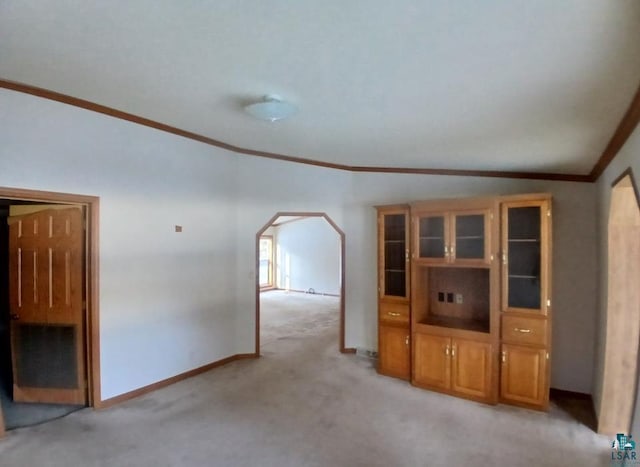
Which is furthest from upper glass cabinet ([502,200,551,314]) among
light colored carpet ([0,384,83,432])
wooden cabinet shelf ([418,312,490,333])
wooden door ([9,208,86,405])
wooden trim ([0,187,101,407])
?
light colored carpet ([0,384,83,432])

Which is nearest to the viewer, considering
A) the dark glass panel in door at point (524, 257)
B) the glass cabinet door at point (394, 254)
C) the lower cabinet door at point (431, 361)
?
the dark glass panel in door at point (524, 257)

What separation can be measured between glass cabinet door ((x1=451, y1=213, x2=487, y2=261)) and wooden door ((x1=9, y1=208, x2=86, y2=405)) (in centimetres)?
373

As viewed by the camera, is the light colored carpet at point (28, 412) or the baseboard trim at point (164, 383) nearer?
the light colored carpet at point (28, 412)

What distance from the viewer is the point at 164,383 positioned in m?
3.95

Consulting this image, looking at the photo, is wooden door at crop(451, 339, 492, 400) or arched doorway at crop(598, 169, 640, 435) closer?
arched doorway at crop(598, 169, 640, 435)

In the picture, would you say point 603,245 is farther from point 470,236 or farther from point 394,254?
point 394,254

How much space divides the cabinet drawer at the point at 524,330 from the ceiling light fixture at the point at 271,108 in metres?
2.88

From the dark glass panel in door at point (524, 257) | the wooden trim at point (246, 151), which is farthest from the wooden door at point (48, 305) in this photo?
the dark glass panel in door at point (524, 257)

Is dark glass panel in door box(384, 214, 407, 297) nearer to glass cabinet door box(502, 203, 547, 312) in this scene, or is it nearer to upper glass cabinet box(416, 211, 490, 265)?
upper glass cabinet box(416, 211, 490, 265)

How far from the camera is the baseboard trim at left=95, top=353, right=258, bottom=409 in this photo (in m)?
3.48

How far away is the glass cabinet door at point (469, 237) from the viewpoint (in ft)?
12.4

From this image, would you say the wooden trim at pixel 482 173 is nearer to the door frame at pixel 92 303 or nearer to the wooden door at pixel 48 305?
the door frame at pixel 92 303

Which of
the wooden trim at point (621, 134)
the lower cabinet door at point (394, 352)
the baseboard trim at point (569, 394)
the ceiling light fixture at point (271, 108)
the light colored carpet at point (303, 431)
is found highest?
the ceiling light fixture at point (271, 108)

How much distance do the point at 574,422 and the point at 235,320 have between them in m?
3.79
